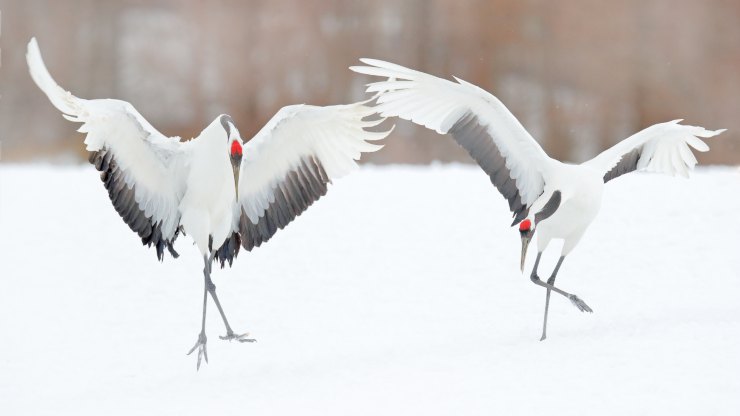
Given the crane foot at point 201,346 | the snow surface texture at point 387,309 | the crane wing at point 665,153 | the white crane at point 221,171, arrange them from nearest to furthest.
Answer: the snow surface texture at point 387,309 < the white crane at point 221,171 < the crane foot at point 201,346 < the crane wing at point 665,153

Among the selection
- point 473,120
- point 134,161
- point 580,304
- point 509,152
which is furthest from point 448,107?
point 134,161

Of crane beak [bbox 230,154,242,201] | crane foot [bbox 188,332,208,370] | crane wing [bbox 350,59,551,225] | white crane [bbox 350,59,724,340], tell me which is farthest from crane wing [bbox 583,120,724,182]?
crane foot [bbox 188,332,208,370]

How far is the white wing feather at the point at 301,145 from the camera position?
2826 mm

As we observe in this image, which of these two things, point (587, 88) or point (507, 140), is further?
point (587, 88)

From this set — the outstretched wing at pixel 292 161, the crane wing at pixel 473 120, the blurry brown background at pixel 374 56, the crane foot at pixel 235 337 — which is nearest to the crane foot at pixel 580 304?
the crane wing at pixel 473 120

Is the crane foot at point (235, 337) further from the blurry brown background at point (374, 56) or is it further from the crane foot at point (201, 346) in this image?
the blurry brown background at point (374, 56)

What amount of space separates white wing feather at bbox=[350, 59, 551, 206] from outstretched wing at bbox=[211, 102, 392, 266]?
3.4 inches

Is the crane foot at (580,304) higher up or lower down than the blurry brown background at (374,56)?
lower down

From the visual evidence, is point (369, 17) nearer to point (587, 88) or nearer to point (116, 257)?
point (587, 88)

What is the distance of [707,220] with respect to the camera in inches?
156

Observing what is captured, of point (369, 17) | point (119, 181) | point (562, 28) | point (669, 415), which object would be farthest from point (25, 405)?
point (562, 28)

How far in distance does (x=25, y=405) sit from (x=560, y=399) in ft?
4.31

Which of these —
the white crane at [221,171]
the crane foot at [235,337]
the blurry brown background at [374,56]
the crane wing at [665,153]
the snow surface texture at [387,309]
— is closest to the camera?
the snow surface texture at [387,309]

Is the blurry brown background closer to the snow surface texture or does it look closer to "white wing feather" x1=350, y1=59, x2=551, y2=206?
the snow surface texture
